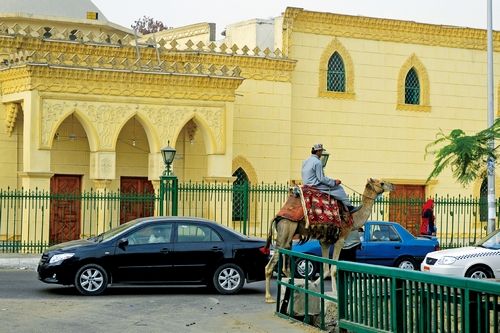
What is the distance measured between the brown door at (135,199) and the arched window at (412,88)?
382 inches

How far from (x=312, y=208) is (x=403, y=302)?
571 cm

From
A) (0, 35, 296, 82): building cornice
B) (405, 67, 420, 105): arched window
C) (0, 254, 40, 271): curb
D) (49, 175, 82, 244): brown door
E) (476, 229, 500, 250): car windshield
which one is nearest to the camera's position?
(476, 229, 500, 250): car windshield

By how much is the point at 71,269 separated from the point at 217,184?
13126mm

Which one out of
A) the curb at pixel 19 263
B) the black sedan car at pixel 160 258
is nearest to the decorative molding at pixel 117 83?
the curb at pixel 19 263

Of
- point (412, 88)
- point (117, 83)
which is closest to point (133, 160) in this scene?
point (117, 83)

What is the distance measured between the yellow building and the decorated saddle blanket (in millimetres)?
13154

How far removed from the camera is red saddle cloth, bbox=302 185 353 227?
17781 mm

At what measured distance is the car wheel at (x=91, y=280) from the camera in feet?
62.2

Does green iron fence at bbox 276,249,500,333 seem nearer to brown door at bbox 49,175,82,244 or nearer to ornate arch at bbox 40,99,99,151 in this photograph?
ornate arch at bbox 40,99,99,151

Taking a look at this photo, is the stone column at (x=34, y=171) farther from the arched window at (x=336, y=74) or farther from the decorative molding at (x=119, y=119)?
the arched window at (x=336, y=74)

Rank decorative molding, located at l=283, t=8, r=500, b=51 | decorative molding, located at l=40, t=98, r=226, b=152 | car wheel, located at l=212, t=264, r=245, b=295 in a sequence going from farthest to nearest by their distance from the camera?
decorative molding, located at l=283, t=8, r=500, b=51 → decorative molding, located at l=40, t=98, r=226, b=152 → car wheel, located at l=212, t=264, r=245, b=295

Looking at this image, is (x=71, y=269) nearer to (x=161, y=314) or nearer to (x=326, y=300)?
(x=161, y=314)

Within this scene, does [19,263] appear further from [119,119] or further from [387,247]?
[387,247]

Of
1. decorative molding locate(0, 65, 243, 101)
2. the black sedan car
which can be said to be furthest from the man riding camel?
decorative molding locate(0, 65, 243, 101)
